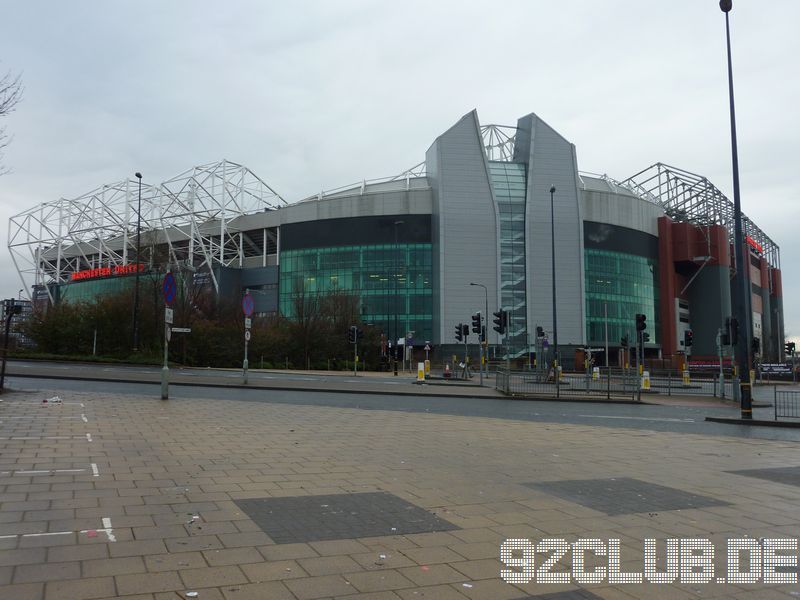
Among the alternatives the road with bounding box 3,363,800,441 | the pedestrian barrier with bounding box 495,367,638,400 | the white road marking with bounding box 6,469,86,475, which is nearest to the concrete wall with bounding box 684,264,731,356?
the pedestrian barrier with bounding box 495,367,638,400

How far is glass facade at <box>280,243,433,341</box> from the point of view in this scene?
79.4 meters

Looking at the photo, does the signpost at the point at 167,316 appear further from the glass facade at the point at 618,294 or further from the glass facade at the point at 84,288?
the glass facade at the point at 84,288

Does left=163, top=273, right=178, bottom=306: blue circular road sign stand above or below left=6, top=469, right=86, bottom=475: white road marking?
above

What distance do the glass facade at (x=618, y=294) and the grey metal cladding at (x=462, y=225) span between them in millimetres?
13884

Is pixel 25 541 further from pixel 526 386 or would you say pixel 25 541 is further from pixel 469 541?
pixel 526 386

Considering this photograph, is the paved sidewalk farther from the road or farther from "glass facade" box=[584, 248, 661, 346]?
"glass facade" box=[584, 248, 661, 346]

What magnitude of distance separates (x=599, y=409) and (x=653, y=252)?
249ft

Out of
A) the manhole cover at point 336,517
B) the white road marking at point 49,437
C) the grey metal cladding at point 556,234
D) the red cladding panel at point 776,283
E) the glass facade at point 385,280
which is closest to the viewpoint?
the manhole cover at point 336,517

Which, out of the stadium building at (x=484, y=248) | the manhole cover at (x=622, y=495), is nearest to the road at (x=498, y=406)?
the manhole cover at (x=622, y=495)

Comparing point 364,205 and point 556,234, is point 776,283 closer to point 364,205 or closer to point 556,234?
point 556,234

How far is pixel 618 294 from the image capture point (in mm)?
85000

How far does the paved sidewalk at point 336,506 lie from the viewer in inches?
158

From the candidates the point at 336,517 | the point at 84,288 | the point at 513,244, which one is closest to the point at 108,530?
the point at 336,517

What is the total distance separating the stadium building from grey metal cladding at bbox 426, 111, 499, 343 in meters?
0.16
